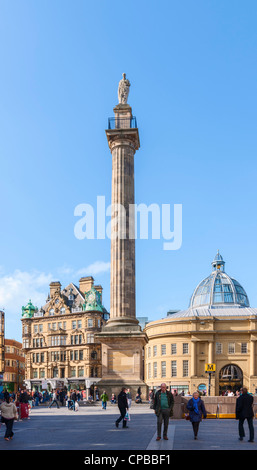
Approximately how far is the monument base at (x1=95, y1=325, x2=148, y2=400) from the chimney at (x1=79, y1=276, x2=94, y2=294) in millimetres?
70442

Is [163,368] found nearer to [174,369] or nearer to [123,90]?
[174,369]

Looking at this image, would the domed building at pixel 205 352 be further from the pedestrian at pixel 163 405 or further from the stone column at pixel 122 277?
the pedestrian at pixel 163 405

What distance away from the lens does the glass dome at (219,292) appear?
3962 inches

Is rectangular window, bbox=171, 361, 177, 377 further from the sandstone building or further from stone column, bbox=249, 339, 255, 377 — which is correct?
the sandstone building

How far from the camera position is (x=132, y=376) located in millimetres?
38562

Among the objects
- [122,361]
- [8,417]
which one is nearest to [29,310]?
[122,361]

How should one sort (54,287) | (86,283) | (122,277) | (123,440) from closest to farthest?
(123,440) < (122,277) < (54,287) < (86,283)

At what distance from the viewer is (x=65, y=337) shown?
103812mm

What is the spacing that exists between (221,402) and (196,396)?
37.3 feet

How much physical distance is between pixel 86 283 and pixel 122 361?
7211 centimetres

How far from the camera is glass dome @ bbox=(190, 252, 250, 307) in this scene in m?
101

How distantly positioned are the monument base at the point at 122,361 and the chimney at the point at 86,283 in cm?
Result: 7044
